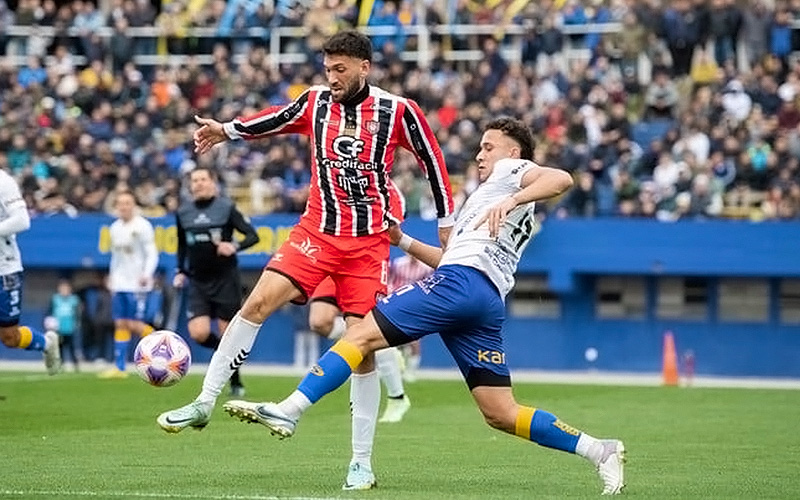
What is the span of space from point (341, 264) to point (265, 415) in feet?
6.06

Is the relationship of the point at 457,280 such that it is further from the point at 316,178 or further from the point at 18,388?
the point at 18,388

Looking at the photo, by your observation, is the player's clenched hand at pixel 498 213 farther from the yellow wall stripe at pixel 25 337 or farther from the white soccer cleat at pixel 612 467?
the yellow wall stripe at pixel 25 337

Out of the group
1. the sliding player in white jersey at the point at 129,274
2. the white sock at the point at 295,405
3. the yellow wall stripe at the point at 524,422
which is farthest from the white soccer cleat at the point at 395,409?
the sliding player in white jersey at the point at 129,274

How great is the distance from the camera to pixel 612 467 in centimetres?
961

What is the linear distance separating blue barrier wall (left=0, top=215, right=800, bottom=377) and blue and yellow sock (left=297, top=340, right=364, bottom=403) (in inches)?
793

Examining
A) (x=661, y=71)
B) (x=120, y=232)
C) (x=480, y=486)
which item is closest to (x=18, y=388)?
(x=120, y=232)

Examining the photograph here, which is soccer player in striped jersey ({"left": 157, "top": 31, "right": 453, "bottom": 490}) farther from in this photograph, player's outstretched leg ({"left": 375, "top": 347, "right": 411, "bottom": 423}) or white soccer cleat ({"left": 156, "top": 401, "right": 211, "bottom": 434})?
player's outstretched leg ({"left": 375, "top": 347, "right": 411, "bottom": 423})

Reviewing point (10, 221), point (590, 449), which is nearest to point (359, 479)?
point (590, 449)

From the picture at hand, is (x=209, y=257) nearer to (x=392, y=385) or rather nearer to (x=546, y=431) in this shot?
(x=392, y=385)

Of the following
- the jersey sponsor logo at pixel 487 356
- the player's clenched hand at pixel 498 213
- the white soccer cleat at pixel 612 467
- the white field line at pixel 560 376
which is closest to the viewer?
the player's clenched hand at pixel 498 213

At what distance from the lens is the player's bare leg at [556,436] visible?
31.6ft

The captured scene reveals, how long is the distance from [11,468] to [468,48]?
2448cm

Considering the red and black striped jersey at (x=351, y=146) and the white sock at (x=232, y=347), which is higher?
the red and black striped jersey at (x=351, y=146)

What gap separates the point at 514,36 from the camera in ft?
112
